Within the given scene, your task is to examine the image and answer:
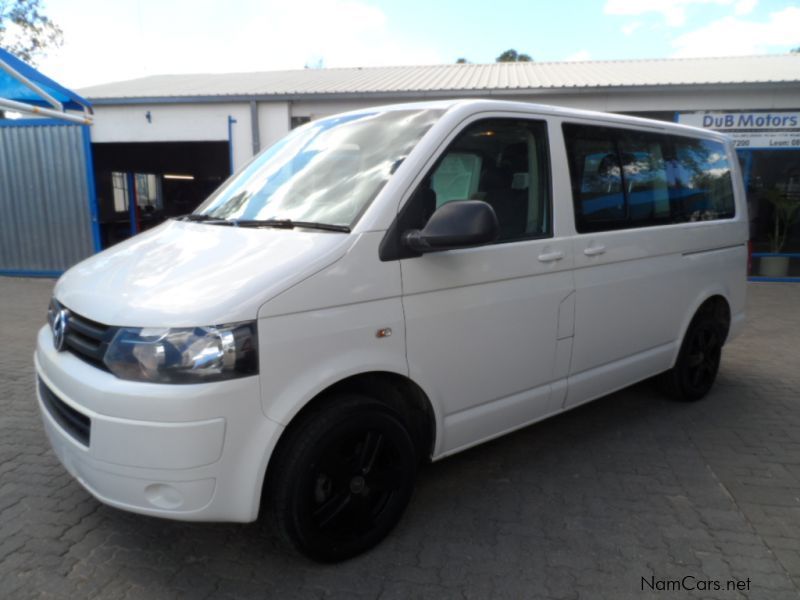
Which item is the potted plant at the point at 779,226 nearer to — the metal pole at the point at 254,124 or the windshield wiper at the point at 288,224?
the metal pole at the point at 254,124

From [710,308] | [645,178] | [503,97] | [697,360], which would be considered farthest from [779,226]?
[645,178]

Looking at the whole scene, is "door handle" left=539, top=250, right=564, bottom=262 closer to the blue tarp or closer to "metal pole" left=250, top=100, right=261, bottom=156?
the blue tarp

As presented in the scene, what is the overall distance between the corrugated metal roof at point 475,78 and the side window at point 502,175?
22.2 feet

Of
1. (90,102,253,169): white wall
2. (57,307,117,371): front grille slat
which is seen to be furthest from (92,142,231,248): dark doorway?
(57,307,117,371): front grille slat

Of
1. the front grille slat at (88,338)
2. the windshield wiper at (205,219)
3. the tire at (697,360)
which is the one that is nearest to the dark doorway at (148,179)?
the windshield wiper at (205,219)

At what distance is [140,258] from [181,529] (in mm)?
1325

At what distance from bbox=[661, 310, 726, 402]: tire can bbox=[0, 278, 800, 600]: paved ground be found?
392 millimetres

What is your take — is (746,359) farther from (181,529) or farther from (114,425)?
(114,425)

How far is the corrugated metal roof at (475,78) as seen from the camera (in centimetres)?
961

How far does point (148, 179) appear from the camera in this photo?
53.4 feet

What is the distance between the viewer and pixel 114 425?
82.0 inches

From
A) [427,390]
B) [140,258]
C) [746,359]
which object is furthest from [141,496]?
[746,359]

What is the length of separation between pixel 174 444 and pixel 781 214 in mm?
12066

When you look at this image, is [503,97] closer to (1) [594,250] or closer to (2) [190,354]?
(1) [594,250]
